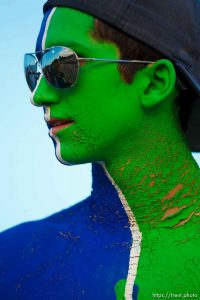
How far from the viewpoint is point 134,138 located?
11.0ft

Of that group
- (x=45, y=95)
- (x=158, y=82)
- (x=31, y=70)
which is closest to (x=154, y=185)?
(x=158, y=82)

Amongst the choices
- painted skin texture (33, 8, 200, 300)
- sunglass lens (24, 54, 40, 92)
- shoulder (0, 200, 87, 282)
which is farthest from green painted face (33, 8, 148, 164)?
shoulder (0, 200, 87, 282)

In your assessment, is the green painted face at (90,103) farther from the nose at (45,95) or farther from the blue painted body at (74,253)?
the blue painted body at (74,253)

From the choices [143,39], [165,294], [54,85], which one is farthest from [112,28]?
[165,294]

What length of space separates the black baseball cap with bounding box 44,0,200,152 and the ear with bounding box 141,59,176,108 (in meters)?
0.05

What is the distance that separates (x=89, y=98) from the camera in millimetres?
3316

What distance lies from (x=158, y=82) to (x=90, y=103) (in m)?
0.32

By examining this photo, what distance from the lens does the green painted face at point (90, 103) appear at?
10.9ft

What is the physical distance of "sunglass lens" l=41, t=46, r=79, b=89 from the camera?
3.31m

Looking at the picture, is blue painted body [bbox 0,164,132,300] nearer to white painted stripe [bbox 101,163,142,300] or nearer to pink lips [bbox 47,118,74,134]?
white painted stripe [bbox 101,163,142,300]

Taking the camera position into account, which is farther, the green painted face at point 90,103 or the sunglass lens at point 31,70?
the sunglass lens at point 31,70

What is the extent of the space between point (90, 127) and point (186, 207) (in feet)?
1.76

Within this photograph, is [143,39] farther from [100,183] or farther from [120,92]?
[100,183]

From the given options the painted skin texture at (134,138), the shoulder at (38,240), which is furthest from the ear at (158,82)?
the shoulder at (38,240)
